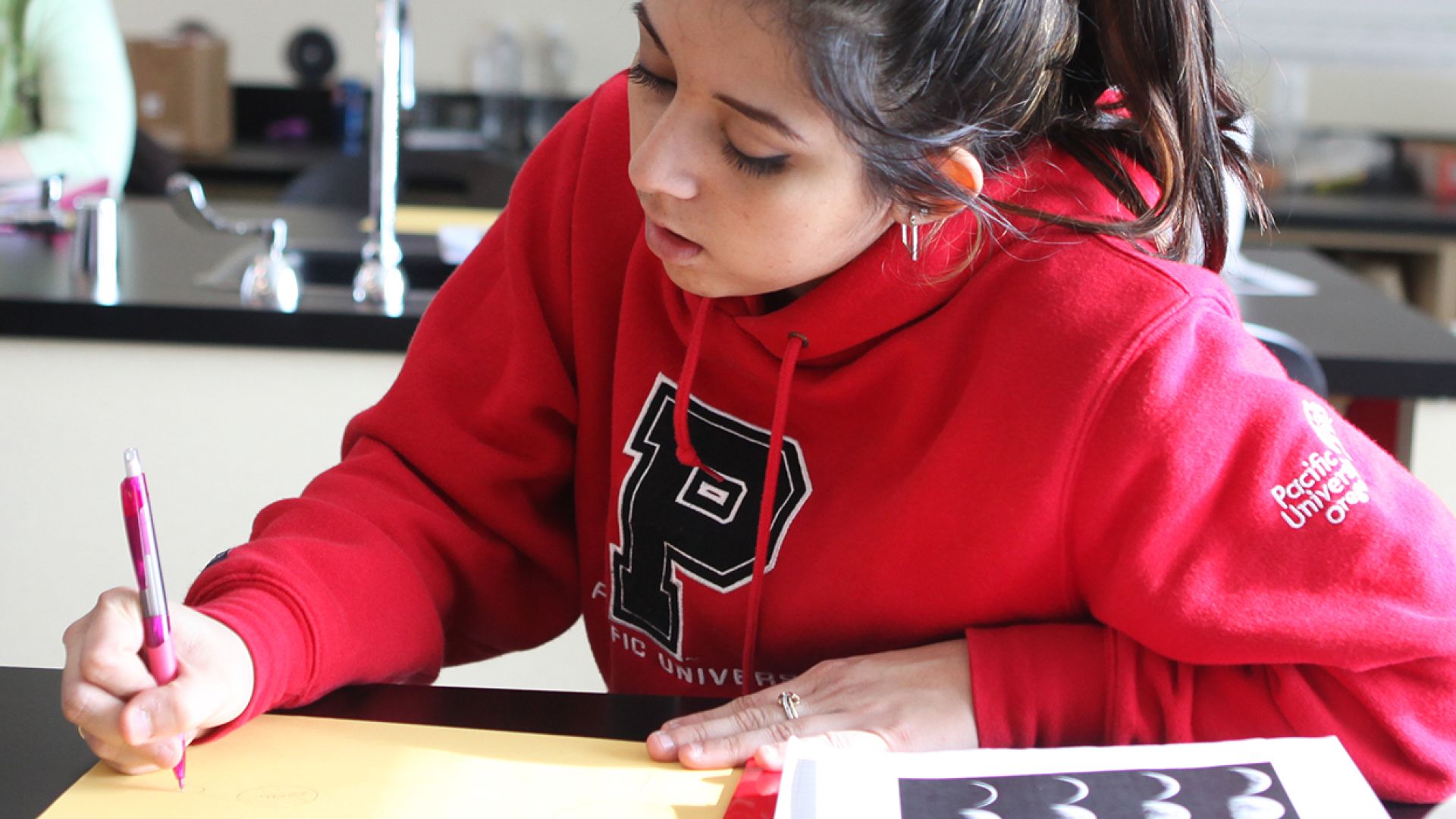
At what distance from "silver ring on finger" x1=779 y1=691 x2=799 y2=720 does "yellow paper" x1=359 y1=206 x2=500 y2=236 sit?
5.26 ft

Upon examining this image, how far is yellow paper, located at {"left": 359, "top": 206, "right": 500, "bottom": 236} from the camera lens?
2330 millimetres

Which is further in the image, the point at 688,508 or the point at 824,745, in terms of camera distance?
the point at 688,508

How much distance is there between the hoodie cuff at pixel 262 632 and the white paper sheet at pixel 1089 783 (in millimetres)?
255

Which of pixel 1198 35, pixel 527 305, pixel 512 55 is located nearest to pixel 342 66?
pixel 512 55

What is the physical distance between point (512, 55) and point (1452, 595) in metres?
3.44

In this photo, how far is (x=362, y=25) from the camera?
3883mm

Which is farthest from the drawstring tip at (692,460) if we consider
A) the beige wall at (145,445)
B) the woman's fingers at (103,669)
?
the beige wall at (145,445)

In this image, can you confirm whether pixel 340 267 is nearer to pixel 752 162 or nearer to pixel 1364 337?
pixel 1364 337

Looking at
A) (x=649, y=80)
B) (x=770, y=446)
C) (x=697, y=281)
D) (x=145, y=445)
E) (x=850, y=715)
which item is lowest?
(x=145, y=445)

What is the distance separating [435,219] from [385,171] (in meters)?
0.61

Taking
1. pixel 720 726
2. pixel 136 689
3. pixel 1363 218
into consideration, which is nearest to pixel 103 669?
pixel 136 689

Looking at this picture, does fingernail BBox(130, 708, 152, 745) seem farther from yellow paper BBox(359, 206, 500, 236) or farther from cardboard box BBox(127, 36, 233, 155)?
cardboard box BBox(127, 36, 233, 155)

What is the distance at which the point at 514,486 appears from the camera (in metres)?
0.99

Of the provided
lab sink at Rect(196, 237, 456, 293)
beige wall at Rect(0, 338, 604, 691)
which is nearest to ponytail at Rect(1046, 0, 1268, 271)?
beige wall at Rect(0, 338, 604, 691)
